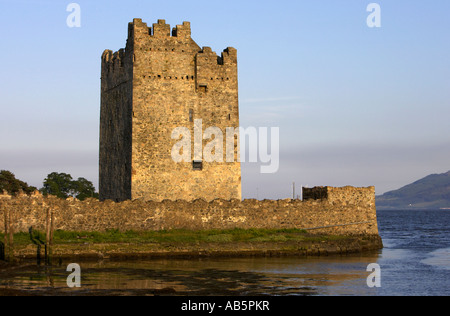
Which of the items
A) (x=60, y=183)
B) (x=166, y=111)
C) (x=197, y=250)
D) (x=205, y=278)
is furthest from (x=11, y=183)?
(x=205, y=278)

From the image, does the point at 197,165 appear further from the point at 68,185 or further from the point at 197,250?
the point at 68,185

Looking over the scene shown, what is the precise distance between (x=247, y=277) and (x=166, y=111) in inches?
641

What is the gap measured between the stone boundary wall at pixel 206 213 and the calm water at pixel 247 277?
15.2ft

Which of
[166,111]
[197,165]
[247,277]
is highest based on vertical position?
[166,111]

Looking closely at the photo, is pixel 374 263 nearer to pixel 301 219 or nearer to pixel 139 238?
pixel 301 219

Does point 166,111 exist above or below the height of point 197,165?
above

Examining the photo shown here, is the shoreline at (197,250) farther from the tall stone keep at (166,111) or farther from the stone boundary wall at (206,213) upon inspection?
the tall stone keep at (166,111)

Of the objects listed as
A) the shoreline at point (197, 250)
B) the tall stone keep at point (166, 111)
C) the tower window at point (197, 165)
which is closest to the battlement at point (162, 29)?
the tall stone keep at point (166, 111)

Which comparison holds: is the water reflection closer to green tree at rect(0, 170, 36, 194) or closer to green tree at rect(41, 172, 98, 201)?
green tree at rect(0, 170, 36, 194)

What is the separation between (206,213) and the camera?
38.1 m

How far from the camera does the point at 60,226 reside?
1385 inches

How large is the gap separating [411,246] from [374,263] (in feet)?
51.5

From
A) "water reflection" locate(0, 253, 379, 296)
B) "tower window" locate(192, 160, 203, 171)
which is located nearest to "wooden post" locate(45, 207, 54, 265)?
"water reflection" locate(0, 253, 379, 296)
